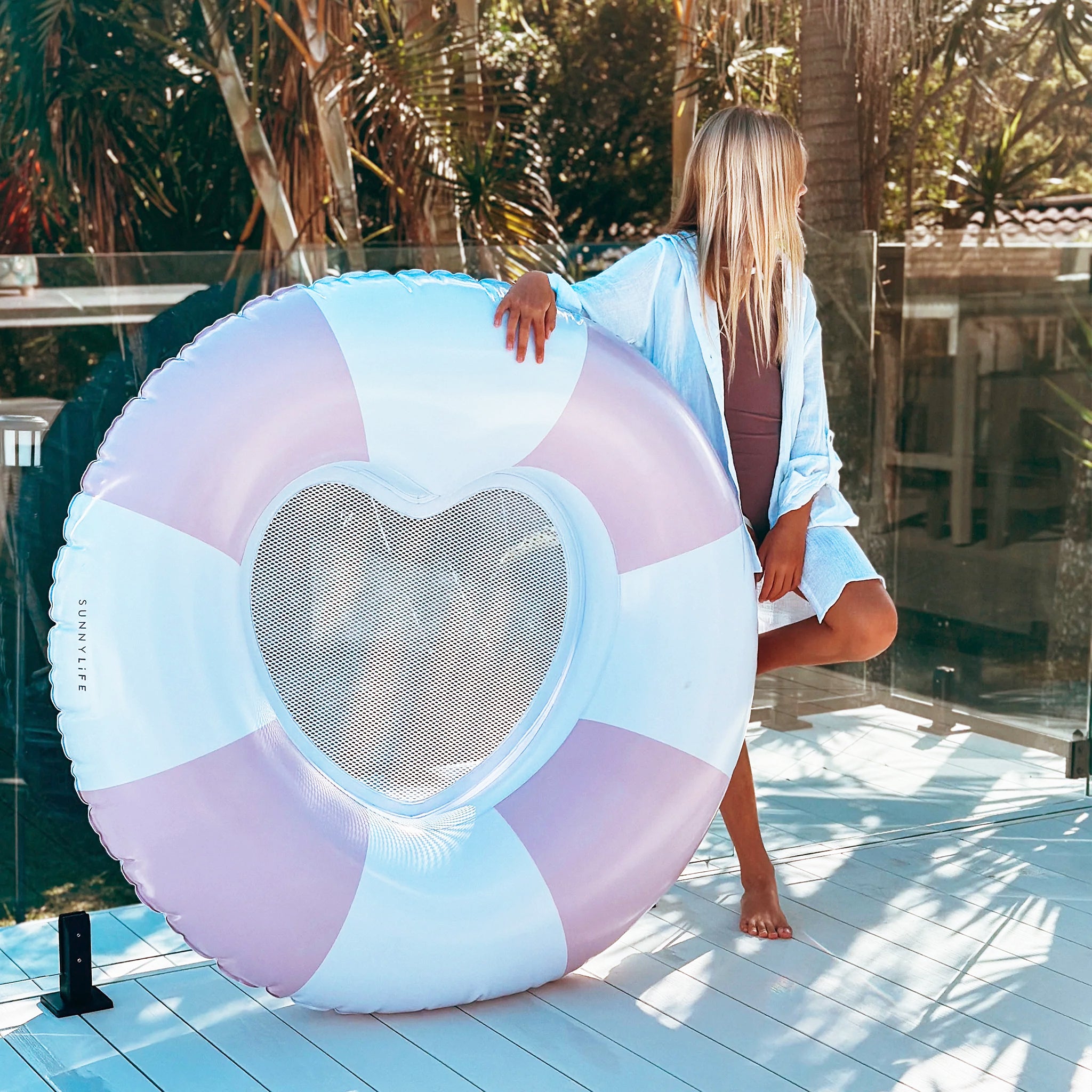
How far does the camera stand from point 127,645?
1.62 meters

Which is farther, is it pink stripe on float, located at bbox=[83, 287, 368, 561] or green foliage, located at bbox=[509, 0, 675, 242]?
green foliage, located at bbox=[509, 0, 675, 242]

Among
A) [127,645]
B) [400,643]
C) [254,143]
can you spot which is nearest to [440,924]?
[400,643]

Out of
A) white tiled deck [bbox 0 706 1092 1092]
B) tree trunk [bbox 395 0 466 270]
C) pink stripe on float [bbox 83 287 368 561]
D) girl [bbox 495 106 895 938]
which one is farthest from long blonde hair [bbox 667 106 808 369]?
tree trunk [bbox 395 0 466 270]

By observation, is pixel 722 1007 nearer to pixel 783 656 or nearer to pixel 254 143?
pixel 783 656

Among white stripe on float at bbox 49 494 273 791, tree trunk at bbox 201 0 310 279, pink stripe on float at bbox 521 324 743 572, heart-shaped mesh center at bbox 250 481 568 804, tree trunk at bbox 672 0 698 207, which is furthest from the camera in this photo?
tree trunk at bbox 672 0 698 207

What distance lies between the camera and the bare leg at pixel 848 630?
2102mm

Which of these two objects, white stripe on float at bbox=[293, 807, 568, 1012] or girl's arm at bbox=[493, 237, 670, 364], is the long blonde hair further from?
white stripe on float at bbox=[293, 807, 568, 1012]

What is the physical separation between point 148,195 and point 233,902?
429 centimetres

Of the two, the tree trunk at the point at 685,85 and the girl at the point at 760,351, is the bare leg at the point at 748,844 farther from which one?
the tree trunk at the point at 685,85

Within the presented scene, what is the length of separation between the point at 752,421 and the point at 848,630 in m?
0.35

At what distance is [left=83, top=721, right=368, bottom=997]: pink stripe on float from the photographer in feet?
5.36

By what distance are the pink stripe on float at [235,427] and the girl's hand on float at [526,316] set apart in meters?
0.22

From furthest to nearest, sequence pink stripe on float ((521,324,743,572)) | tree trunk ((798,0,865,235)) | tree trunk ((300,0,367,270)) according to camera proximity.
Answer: tree trunk ((300,0,367,270)) → tree trunk ((798,0,865,235)) → pink stripe on float ((521,324,743,572))

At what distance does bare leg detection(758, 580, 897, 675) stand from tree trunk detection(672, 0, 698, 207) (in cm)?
246
